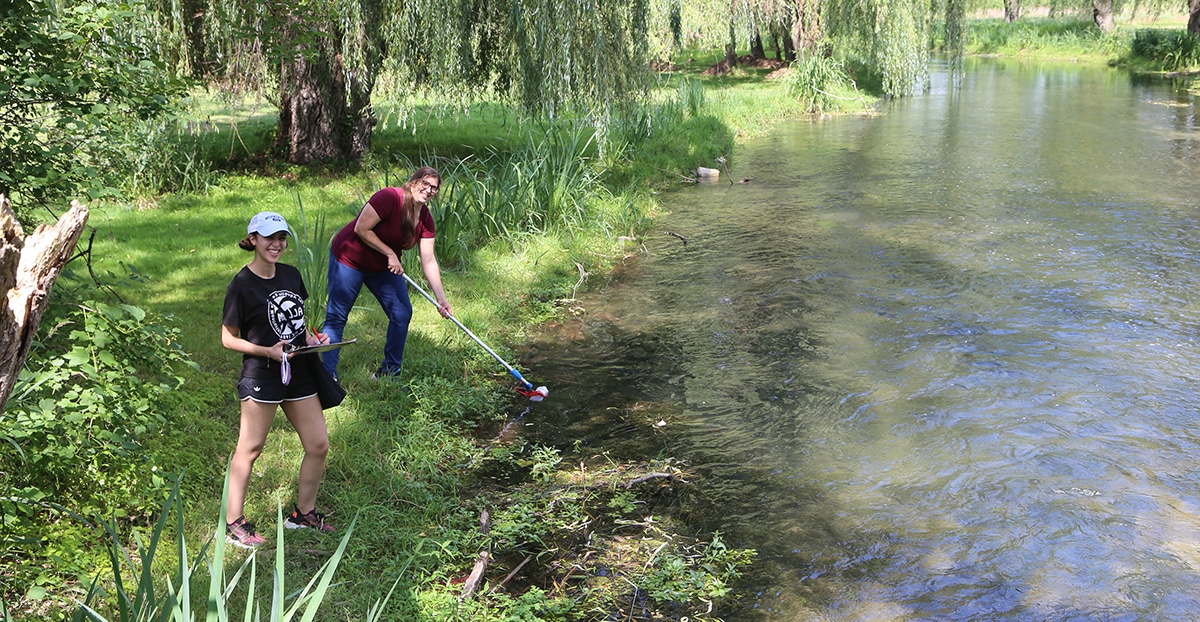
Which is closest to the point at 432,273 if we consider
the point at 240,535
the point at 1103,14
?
the point at 240,535

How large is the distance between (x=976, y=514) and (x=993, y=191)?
883cm

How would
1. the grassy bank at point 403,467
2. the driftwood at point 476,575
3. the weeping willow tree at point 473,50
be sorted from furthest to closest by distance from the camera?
1. the weeping willow tree at point 473,50
2. the driftwood at point 476,575
3. the grassy bank at point 403,467

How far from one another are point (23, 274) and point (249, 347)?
6.16 feet

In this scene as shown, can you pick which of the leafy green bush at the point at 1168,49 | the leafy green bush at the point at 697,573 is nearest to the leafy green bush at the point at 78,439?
the leafy green bush at the point at 697,573

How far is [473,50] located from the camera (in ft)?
33.6

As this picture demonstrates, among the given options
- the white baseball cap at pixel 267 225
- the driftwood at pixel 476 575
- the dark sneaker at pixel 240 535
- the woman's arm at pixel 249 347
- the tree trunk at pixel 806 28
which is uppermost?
the tree trunk at pixel 806 28

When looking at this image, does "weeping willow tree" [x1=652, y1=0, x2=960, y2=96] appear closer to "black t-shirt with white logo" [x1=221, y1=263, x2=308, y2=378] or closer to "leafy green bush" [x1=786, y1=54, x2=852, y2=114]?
"leafy green bush" [x1=786, y1=54, x2=852, y2=114]

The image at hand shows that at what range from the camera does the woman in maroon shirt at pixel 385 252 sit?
6027mm

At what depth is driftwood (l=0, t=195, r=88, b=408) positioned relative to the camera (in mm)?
2178

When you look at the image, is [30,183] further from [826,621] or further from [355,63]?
[355,63]

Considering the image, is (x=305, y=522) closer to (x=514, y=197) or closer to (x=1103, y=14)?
(x=514, y=197)

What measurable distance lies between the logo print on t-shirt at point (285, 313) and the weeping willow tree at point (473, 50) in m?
5.61

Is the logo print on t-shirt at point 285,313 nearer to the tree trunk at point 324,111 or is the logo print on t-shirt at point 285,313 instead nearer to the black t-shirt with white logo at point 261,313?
the black t-shirt with white logo at point 261,313

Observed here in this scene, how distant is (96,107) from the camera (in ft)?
15.2
